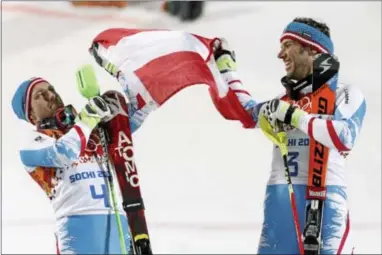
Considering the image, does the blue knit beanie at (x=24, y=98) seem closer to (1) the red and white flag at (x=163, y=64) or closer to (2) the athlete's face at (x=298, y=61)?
(1) the red and white flag at (x=163, y=64)

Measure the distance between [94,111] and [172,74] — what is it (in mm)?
191

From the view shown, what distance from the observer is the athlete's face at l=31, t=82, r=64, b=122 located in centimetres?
167

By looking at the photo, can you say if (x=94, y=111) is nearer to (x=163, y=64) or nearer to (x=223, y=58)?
(x=163, y=64)

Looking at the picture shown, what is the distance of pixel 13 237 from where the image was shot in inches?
79.5

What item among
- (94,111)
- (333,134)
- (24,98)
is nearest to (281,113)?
(333,134)

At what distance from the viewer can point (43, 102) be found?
167cm

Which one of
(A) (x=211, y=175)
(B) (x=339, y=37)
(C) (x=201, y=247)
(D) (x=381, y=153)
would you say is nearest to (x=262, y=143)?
(A) (x=211, y=175)

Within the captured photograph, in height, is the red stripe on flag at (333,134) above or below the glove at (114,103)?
below

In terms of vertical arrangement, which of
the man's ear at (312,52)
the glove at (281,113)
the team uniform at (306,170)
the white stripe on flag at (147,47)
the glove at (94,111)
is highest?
the white stripe on flag at (147,47)

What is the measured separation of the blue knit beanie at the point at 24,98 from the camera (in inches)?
65.6

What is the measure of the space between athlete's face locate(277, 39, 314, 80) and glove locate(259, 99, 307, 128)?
0.08 metres

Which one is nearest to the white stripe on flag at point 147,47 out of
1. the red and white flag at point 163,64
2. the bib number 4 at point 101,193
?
the red and white flag at point 163,64

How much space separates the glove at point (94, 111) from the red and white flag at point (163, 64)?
9 centimetres

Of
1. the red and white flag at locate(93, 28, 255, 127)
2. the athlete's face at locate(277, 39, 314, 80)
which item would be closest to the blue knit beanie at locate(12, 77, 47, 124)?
the red and white flag at locate(93, 28, 255, 127)
